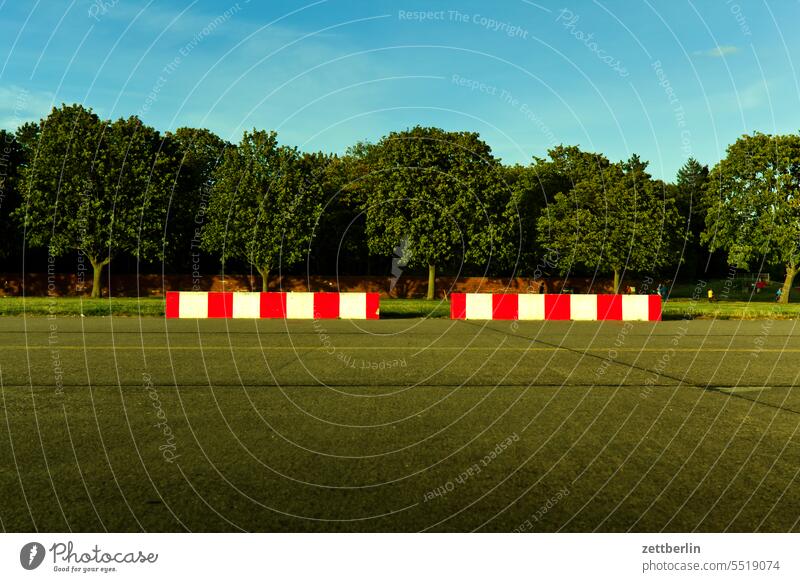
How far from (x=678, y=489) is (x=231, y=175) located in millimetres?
45910

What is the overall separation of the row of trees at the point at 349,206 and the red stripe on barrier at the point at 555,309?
2234 centimetres

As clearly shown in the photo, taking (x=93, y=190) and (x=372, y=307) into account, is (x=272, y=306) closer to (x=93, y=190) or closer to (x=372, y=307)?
(x=372, y=307)

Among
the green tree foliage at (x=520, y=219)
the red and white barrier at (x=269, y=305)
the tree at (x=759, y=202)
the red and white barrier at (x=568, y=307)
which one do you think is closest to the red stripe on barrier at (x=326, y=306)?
the red and white barrier at (x=269, y=305)

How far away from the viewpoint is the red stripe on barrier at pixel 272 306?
1975 centimetres

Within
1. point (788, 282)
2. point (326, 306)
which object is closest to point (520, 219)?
point (788, 282)

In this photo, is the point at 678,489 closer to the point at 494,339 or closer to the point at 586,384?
the point at 586,384

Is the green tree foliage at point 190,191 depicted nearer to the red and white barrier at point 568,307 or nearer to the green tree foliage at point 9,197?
the green tree foliage at point 9,197

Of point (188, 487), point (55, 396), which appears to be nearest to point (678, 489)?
point (188, 487)

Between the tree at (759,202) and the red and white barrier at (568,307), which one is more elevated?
the tree at (759,202)

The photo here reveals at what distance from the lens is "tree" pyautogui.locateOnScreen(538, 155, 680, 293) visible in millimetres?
51938

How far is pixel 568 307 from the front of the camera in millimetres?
20562

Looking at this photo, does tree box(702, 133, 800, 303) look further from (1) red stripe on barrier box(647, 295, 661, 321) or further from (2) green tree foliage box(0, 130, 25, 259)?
(2) green tree foliage box(0, 130, 25, 259)

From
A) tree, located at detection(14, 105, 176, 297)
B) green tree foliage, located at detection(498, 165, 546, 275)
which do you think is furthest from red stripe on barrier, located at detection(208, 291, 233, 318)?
green tree foliage, located at detection(498, 165, 546, 275)

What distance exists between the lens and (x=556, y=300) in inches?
810
